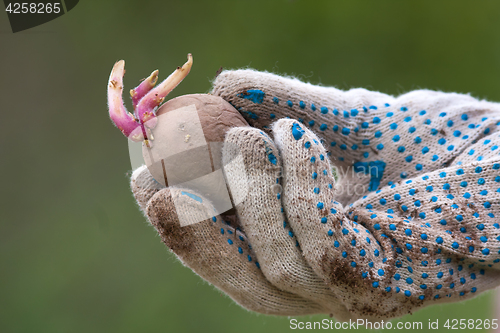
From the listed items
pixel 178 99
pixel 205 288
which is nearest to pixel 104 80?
pixel 205 288

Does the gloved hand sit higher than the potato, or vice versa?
the potato

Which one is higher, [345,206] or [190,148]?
[190,148]

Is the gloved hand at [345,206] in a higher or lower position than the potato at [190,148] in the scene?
lower

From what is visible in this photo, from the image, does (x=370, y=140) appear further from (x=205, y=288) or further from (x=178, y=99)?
(x=205, y=288)

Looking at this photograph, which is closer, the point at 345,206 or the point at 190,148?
the point at 190,148
